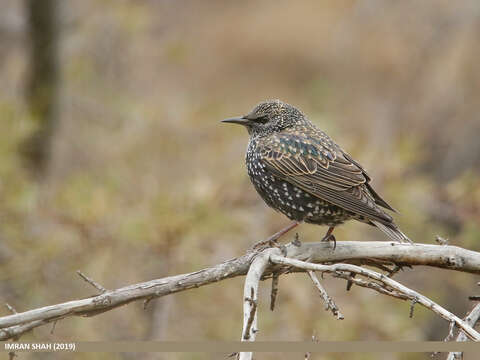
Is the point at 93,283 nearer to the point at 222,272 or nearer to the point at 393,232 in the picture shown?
the point at 222,272

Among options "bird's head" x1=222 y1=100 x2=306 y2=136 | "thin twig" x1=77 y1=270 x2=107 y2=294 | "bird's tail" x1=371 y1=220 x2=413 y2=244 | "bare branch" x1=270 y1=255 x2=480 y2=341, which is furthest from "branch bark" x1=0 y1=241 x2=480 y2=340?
"bird's head" x1=222 y1=100 x2=306 y2=136

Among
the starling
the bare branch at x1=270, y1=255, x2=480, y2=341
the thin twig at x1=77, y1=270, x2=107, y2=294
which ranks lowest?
the thin twig at x1=77, y1=270, x2=107, y2=294

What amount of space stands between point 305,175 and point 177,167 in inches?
188

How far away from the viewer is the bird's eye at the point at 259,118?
16.9ft

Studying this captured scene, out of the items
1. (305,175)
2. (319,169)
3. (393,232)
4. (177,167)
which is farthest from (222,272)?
(177,167)

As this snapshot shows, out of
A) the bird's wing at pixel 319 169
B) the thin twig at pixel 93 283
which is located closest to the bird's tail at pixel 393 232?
the bird's wing at pixel 319 169

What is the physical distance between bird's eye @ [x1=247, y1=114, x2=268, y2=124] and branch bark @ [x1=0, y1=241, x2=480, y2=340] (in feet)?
5.43

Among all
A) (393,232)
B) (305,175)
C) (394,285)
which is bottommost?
(394,285)

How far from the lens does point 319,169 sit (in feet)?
15.4

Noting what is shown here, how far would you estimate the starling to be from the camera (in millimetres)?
4355

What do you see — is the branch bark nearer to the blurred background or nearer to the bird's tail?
the bird's tail

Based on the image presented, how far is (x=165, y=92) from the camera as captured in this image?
46.0ft

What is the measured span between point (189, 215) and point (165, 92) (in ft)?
26.1

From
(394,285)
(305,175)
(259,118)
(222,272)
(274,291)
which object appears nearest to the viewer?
(394,285)
